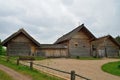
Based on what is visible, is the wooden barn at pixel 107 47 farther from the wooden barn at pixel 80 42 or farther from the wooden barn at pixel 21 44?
the wooden barn at pixel 21 44

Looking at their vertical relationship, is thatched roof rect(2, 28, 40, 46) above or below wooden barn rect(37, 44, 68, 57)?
above

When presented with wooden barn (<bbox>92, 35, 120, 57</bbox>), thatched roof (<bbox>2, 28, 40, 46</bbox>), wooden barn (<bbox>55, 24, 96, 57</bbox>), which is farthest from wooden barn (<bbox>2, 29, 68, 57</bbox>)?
wooden barn (<bbox>92, 35, 120, 57</bbox>)

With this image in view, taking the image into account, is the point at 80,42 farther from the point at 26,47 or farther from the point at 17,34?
the point at 17,34

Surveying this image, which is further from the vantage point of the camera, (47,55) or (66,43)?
(66,43)

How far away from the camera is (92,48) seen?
56.4 metres

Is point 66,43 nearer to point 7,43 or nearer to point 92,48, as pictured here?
point 92,48

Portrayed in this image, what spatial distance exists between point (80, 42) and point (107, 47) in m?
5.94

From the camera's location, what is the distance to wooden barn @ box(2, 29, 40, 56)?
4944cm

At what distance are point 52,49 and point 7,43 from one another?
29.2 feet

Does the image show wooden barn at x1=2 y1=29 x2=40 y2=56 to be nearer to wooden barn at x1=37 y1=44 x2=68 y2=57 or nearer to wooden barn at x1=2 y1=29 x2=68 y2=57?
wooden barn at x1=2 y1=29 x2=68 y2=57

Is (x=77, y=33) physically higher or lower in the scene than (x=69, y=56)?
higher

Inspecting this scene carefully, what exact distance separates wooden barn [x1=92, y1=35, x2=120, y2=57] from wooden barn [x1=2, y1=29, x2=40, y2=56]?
45.4ft

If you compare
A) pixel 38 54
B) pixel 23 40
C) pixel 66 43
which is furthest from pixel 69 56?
pixel 23 40

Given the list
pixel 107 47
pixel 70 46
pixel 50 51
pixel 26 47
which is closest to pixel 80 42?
pixel 70 46
